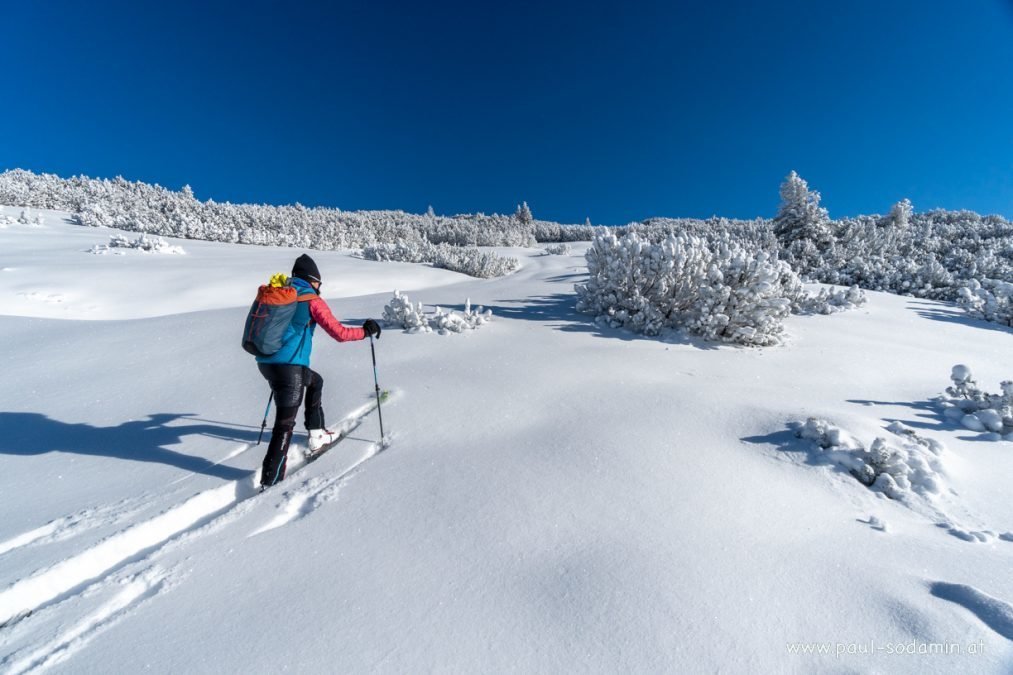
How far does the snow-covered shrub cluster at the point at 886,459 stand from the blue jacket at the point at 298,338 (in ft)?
12.5

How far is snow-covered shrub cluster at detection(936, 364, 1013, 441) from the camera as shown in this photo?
335cm

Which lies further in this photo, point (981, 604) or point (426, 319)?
point (426, 319)

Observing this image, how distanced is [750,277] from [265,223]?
21.7 meters

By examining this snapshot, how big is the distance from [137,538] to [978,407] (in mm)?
6159

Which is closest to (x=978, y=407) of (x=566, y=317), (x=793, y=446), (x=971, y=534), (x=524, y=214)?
(x=793, y=446)

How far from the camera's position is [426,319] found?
5973 mm

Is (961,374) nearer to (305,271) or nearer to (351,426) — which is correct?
(351,426)

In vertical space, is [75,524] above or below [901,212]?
below

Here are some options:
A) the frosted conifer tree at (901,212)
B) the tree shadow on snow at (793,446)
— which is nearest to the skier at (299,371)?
the tree shadow on snow at (793,446)

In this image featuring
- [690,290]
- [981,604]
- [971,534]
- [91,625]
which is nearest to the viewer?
[981,604]

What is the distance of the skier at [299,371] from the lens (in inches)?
129

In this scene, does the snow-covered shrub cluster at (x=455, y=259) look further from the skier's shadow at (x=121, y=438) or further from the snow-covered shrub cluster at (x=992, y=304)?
the snow-covered shrub cluster at (x=992, y=304)

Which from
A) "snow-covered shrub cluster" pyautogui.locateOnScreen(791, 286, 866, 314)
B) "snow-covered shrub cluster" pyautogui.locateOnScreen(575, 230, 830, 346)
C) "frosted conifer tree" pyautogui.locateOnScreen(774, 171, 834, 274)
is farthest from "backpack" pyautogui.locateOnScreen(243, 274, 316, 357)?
"frosted conifer tree" pyautogui.locateOnScreen(774, 171, 834, 274)

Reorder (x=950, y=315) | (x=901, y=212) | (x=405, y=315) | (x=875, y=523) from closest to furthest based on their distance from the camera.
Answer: (x=875, y=523) < (x=405, y=315) < (x=950, y=315) < (x=901, y=212)
